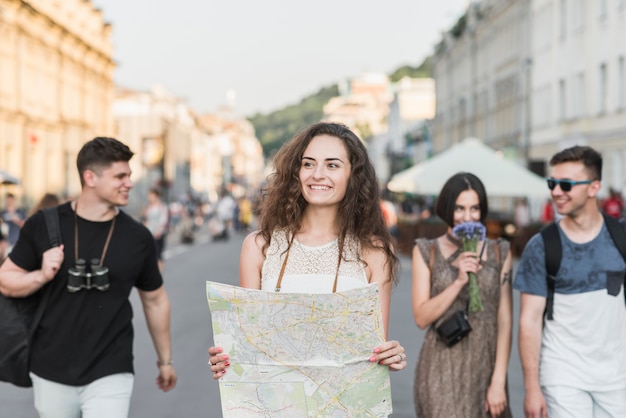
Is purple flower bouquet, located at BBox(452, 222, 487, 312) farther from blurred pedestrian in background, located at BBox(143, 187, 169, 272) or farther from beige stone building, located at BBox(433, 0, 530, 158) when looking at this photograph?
beige stone building, located at BBox(433, 0, 530, 158)

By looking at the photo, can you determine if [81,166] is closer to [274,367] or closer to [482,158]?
[274,367]

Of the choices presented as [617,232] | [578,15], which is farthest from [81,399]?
[578,15]

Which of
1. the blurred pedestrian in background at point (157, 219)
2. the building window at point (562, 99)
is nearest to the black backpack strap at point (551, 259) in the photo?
the blurred pedestrian in background at point (157, 219)

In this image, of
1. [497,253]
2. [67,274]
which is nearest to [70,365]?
[67,274]

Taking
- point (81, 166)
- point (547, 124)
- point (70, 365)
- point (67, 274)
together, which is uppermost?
point (547, 124)

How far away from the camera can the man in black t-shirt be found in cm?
484

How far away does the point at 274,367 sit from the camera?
3.48 m

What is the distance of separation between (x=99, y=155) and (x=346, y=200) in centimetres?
182

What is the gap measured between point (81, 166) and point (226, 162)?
158 m

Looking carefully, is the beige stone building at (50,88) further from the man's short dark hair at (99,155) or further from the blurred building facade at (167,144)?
the man's short dark hair at (99,155)

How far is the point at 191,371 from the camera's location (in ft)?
34.9

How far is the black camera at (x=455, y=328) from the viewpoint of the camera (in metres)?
5.17

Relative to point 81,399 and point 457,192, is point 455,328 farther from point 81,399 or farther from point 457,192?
point 81,399

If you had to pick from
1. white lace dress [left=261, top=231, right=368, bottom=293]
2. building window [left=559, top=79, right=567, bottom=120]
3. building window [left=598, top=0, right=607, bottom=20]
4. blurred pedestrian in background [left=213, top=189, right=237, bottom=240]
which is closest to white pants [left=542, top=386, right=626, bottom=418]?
white lace dress [left=261, top=231, right=368, bottom=293]
